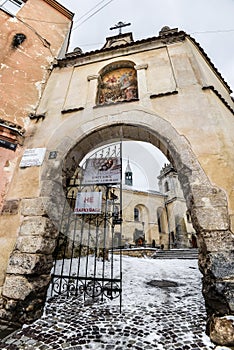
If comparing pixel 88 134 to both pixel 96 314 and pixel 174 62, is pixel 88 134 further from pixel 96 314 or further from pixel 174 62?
pixel 96 314

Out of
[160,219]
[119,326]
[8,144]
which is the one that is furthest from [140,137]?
[160,219]

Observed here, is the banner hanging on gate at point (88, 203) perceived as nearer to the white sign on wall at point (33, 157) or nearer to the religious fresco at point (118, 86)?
the white sign on wall at point (33, 157)

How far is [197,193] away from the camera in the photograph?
2.71 meters

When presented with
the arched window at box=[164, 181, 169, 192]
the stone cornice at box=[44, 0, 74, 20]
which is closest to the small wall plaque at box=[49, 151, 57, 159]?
the stone cornice at box=[44, 0, 74, 20]

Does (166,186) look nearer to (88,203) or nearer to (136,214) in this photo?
(136,214)

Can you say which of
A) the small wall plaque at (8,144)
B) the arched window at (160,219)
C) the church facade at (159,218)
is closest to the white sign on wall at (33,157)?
the small wall plaque at (8,144)

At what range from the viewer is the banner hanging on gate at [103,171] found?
394cm

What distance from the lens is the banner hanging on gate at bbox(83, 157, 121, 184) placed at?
3941mm

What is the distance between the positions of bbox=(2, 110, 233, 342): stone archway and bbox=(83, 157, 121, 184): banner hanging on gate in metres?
0.46

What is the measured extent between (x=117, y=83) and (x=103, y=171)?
2.81m

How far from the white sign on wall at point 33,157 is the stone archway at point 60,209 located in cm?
21

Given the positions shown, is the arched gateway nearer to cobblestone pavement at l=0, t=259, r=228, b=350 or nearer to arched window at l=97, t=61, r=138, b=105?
arched window at l=97, t=61, r=138, b=105

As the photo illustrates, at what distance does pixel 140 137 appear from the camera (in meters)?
4.15

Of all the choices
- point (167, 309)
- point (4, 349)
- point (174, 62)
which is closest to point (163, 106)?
point (174, 62)
